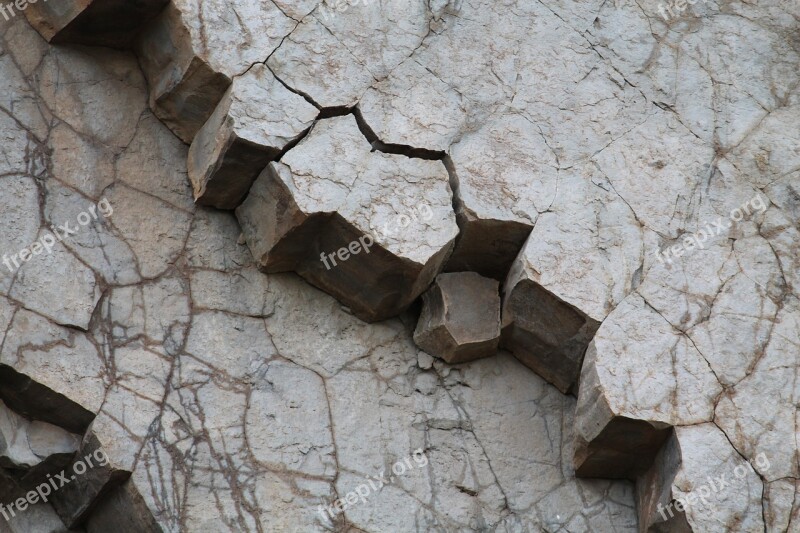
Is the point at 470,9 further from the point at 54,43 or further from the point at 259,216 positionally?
the point at 54,43

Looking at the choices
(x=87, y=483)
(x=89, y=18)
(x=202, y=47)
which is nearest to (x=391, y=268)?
(x=202, y=47)

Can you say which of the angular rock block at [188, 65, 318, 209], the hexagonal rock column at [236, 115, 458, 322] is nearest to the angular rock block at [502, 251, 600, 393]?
the hexagonal rock column at [236, 115, 458, 322]

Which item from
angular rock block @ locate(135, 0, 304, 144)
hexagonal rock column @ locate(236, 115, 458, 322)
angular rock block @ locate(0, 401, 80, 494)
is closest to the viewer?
angular rock block @ locate(0, 401, 80, 494)

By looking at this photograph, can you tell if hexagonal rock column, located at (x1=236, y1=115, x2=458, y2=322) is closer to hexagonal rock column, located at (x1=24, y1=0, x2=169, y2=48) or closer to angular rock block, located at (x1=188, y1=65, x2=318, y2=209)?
angular rock block, located at (x1=188, y1=65, x2=318, y2=209)

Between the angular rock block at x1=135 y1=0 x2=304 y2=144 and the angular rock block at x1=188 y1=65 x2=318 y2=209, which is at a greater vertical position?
the angular rock block at x1=135 y1=0 x2=304 y2=144

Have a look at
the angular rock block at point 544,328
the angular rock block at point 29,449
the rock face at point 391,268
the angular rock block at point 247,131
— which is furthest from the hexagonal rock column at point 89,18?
the angular rock block at point 544,328

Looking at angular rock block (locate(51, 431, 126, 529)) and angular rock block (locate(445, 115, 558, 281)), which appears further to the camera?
angular rock block (locate(445, 115, 558, 281))

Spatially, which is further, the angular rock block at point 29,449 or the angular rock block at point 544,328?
the angular rock block at point 544,328

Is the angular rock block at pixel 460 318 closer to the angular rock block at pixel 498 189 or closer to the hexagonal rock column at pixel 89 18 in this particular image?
the angular rock block at pixel 498 189
